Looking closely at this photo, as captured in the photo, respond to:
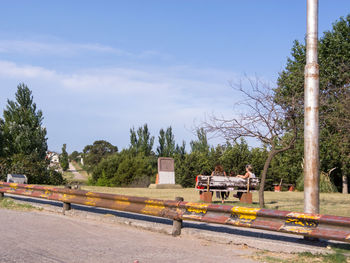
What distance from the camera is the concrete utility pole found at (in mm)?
7625

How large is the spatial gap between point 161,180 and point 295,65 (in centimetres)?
1283

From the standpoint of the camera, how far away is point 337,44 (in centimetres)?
3081

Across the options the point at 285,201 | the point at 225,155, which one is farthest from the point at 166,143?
the point at 285,201

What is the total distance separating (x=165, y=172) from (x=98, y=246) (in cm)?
2472

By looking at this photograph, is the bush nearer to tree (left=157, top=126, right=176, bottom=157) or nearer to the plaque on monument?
the plaque on monument

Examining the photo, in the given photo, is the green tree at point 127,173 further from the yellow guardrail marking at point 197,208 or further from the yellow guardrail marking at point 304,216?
the yellow guardrail marking at point 304,216

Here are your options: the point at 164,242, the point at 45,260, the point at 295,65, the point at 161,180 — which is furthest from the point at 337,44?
the point at 45,260

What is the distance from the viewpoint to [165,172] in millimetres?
31734

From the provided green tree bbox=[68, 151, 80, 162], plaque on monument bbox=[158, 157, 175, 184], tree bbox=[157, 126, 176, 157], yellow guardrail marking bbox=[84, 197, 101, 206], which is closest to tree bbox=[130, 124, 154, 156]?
tree bbox=[157, 126, 176, 157]

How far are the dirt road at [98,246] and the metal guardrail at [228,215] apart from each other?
43cm

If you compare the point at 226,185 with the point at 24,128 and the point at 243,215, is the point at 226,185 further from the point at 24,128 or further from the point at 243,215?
the point at 24,128

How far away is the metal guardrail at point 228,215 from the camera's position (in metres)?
6.43

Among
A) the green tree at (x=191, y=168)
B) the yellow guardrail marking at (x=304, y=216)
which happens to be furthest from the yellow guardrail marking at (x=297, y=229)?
the green tree at (x=191, y=168)

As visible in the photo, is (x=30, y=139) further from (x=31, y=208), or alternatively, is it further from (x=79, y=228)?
(x=79, y=228)
